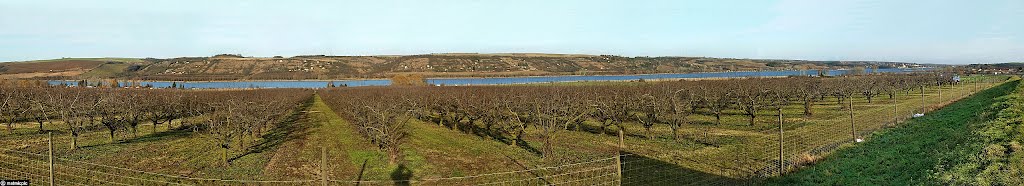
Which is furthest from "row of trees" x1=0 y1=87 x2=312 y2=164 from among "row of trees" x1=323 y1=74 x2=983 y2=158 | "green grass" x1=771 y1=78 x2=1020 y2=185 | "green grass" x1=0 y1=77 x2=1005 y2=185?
"green grass" x1=771 y1=78 x2=1020 y2=185

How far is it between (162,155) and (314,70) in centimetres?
17358

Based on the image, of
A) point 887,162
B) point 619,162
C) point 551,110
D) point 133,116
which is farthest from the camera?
point 133,116

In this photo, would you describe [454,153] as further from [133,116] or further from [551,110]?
[133,116]

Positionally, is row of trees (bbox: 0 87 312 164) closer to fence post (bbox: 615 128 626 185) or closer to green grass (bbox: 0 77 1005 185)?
green grass (bbox: 0 77 1005 185)

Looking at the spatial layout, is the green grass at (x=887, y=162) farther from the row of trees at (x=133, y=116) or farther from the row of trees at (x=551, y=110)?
the row of trees at (x=133, y=116)

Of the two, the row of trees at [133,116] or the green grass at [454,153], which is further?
the row of trees at [133,116]

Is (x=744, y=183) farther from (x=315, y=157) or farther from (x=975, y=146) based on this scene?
(x=315, y=157)

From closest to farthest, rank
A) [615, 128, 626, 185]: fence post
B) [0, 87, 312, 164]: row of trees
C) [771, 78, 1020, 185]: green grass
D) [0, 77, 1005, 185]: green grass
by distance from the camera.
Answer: [615, 128, 626, 185]: fence post
[771, 78, 1020, 185]: green grass
[0, 77, 1005, 185]: green grass
[0, 87, 312, 164]: row of trees

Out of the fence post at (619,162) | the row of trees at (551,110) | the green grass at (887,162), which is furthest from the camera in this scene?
the row of trees at (551,110)

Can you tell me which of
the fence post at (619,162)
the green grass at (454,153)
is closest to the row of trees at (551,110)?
the green grass at (454,153)

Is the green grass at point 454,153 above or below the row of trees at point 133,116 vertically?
below

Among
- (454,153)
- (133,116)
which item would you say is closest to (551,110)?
(454,153)

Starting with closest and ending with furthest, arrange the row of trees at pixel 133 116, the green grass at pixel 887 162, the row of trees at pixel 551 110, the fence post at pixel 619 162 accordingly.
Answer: the fence post at pixel 619 162 < the green grass at pixel 887 162 < the row of trees at pixel 133 116 < the row of trees at pixel 551 110

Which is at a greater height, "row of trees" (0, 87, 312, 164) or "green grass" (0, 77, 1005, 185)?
"row of trees" (0, 87, 312, 164)
